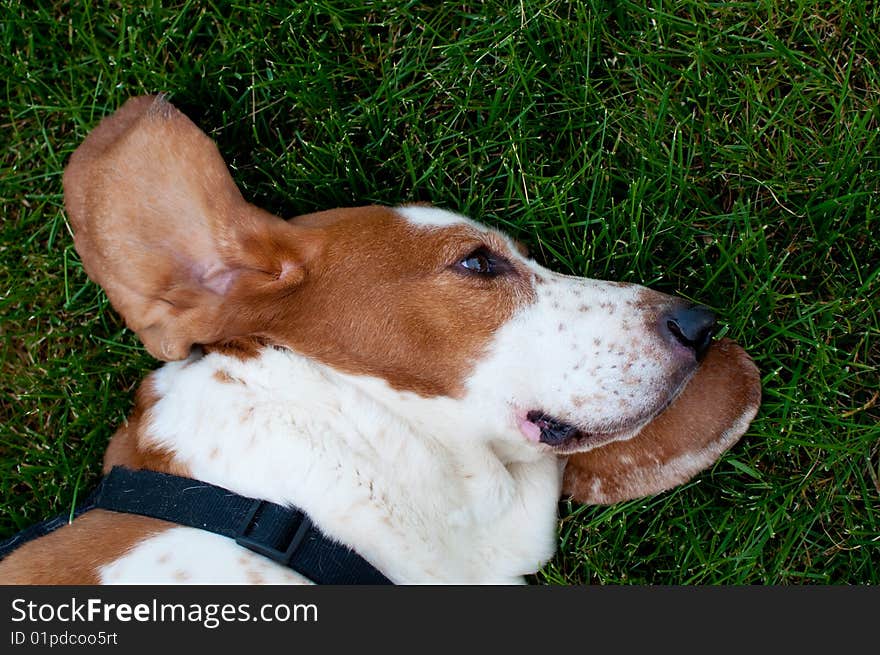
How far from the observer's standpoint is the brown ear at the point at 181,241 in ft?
10.4

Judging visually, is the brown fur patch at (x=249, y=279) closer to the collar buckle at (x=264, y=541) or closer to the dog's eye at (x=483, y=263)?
the dog's eye at (x=483, y=263)

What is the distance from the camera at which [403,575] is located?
10.1 ft

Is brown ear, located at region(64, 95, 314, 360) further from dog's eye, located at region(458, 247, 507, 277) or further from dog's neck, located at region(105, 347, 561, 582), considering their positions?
dog's eye, located at region(458, 247, 507, 277)

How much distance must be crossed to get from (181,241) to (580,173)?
5.68 feet

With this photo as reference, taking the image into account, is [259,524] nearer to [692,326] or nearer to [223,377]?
[223,377]

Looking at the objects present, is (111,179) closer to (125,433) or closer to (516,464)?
(125,433)

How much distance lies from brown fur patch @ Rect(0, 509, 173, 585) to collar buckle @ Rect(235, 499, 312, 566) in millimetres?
260

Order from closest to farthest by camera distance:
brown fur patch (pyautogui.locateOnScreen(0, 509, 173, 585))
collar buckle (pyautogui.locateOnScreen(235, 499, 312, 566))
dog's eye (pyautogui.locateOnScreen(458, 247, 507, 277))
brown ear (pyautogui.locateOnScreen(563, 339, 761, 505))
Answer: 1. collar buckle (pyautogui.locateOnScreen(235, 499, 312, 566))
2. brown fur patch (pyautogui.locateOnScreen(0, 509, 173, 585))
3. dog's eye (pyautogui.locateOnScreen(458, 247, 507, 277))
4. brown ear (pyautogui.locateOnScreen(563, 339, 761, 505))

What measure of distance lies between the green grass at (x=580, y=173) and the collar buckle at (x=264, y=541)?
1384 millimetres

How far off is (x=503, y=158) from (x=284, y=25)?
1.14m

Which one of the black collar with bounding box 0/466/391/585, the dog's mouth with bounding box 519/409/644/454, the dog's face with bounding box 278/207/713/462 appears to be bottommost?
the black collar with bounding box 0/466/391/585

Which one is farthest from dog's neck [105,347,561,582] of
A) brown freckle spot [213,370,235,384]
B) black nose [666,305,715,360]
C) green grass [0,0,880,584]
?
green grass [0,0,880,584]

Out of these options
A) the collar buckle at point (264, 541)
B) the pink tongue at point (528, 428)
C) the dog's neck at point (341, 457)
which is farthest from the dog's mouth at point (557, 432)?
the collar buckle at point (264, 541)

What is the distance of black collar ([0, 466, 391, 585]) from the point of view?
2.88 metres
